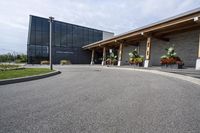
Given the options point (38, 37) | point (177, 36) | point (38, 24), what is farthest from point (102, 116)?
point (38, 24)

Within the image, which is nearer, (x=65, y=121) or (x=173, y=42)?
(x=65, y=121)

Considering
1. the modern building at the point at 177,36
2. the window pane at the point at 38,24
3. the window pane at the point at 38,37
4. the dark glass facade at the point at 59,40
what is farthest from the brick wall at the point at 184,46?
the window pane at the point at 38,24

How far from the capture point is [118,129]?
8.58 feet

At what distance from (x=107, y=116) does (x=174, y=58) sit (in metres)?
14.1

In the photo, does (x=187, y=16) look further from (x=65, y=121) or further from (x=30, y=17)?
(x=30, y=17)

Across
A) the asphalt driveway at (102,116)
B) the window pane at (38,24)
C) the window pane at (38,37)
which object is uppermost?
the window pane at (38,24)

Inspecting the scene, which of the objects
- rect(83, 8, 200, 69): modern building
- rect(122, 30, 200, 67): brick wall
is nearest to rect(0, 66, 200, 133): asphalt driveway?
rect(83, 8, 200, 69): modern building

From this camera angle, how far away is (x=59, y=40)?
3809 cm

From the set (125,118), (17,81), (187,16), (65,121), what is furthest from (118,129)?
(187,16)

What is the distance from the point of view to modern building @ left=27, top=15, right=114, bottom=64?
35031mm

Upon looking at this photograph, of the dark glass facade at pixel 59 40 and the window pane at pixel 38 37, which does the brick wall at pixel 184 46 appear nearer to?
the dark glass facade at pixel 59 40

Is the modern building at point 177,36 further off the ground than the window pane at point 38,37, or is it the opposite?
the window pane at point 38,37

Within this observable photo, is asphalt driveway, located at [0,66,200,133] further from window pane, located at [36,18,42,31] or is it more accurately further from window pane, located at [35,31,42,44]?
window pane, located at [36,18,42,31]

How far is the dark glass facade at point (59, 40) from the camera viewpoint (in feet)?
115
